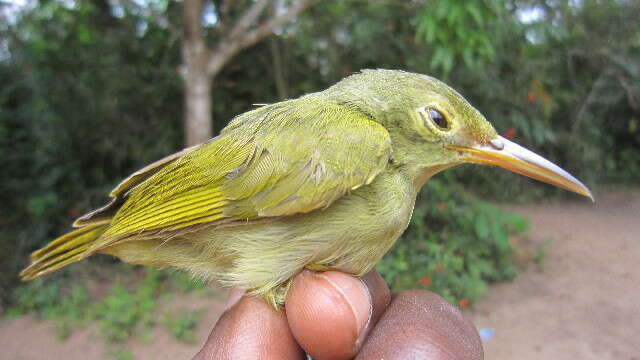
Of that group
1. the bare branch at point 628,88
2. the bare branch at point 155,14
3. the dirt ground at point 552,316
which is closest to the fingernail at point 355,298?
the dirt ground at point 552,316

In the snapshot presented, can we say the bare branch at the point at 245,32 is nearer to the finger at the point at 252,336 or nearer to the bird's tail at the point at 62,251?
the bird's tail at the point at 62,251

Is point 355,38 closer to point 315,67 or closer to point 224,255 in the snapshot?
point 315,67

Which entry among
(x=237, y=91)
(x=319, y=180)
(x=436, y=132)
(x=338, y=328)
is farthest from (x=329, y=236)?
(x=237, y=91)

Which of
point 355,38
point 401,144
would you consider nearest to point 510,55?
point 355,38

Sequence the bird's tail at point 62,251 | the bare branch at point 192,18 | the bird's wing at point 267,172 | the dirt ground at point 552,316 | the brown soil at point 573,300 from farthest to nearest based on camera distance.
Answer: the brown soil at point 573,300 < the dirt ground at point 552,316 < the bare branch at point 192,18 < the bird's tail at point 62,251 < the bird's wing at point 267,172

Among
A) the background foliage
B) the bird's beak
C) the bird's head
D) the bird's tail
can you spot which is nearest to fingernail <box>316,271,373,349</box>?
the bird's head

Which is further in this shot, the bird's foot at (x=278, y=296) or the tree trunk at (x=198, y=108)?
the tree trunk at (x=198, y=108)

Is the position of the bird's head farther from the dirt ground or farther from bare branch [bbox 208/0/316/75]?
the dirt ground
